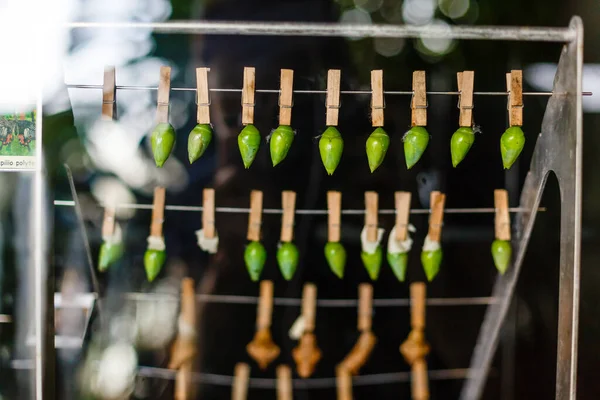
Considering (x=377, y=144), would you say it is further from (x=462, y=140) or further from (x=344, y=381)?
(x=344, y=381)

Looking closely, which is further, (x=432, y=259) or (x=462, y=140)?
(x=432, y=259)

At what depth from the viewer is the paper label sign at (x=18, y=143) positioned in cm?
178

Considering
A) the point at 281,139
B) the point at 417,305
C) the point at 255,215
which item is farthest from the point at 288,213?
the point at 417,305

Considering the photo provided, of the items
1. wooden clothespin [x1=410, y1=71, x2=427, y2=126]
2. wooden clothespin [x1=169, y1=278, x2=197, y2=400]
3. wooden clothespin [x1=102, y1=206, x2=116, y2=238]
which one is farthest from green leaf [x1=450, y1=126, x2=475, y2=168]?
wooden clothespin [x1=102, y1=206, x2=116, y2=238]

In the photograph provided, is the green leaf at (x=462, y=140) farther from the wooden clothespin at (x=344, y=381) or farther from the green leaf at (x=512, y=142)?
the wooden clothespin at (x=344, y=381)

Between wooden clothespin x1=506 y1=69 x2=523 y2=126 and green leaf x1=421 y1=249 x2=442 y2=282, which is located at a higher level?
wooden clothespin x1=506 y1=69 x2=523 y2=126

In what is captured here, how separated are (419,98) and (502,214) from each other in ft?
1.87

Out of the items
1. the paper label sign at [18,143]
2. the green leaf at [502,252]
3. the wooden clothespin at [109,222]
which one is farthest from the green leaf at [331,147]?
the paper label sign at [18,143]

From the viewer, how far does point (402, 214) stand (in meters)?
1.98

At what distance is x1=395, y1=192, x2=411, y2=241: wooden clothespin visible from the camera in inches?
77.0

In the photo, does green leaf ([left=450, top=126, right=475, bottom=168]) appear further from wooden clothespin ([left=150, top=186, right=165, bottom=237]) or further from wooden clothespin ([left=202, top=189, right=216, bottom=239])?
wooden clothespin ([left=150, top=186, right=165, bottom=237])

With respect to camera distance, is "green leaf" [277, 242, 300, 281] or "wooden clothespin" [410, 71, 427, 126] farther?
"green leaf" [277, 242, 300, 281]

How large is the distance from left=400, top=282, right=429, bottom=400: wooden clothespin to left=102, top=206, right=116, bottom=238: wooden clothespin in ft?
3.98

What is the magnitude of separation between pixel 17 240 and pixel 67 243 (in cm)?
33
